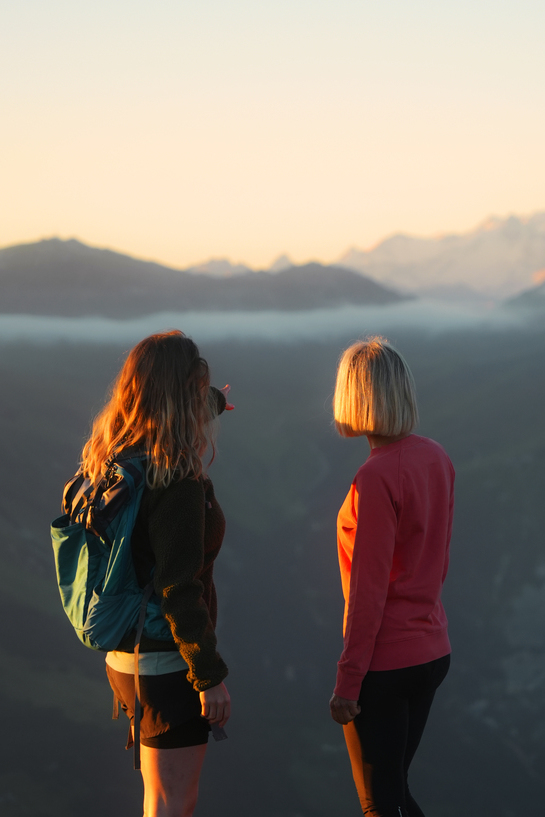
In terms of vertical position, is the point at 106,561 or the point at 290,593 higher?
the point at 106,561

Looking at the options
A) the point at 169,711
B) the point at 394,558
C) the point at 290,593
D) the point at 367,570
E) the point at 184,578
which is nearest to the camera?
the point at 184,578

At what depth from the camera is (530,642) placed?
41469 millimetres

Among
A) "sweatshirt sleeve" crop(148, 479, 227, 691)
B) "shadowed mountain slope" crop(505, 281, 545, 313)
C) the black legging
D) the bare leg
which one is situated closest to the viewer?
"sweatshirt sleeve" crop(148, 479, 227, 691)

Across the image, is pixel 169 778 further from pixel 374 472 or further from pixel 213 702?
pixel 374 472

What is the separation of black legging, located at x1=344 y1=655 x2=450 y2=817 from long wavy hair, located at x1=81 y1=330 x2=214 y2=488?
1.00 meters

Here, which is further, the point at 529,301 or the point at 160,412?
the point at 529,301

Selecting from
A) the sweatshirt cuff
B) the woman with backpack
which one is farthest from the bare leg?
the sweatshirt cuff

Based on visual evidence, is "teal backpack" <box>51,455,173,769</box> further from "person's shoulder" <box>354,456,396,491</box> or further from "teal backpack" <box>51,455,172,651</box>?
"person's shoulder" <box>354,456,396,491</box>

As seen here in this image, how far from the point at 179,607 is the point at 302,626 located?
39.3 m

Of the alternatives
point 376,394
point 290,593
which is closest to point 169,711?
point 376,394

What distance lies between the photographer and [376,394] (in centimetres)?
252

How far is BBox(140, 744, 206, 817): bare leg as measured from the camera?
7.71ft

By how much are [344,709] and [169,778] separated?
630 millimetres

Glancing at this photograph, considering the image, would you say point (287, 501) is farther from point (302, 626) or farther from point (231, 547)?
point (302, 626)
